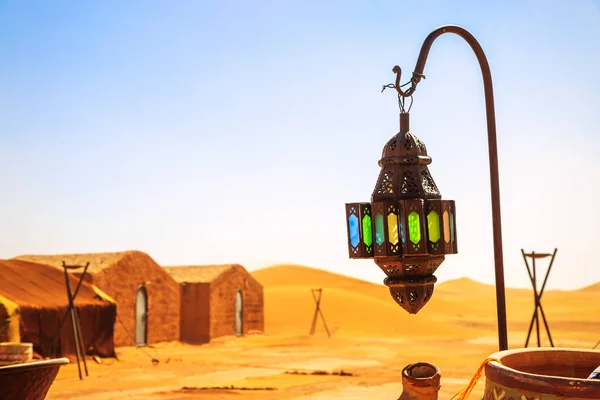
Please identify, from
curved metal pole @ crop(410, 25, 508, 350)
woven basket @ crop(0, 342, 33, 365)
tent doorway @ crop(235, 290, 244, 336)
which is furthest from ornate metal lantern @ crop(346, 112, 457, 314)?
tent doorway @ crop(235, 290, 244, 336)

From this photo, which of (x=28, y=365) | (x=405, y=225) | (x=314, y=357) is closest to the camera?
(x=405, y=225)

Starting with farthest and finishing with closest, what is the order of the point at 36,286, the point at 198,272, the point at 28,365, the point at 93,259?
the point at 198,272 → the point at 93,259 → the point at 36,286 → the point at 28,365

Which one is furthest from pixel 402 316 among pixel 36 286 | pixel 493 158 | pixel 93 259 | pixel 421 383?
pixel 493 158

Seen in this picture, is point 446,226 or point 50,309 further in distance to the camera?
point 50,309

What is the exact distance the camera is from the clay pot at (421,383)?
191 inches

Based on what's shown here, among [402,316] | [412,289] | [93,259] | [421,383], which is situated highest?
[93,259]

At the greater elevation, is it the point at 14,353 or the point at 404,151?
the point at 404,151

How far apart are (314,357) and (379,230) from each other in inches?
832

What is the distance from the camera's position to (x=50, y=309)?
19.3 m

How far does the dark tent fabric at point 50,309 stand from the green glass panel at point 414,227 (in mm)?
16442

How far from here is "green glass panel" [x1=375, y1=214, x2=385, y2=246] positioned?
4000 mm

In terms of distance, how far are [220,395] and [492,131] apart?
440 inches

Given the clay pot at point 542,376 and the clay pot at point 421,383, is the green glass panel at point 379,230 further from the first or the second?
the clay pot at point 421,383

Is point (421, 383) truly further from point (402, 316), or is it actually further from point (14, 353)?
point (402, 316)
